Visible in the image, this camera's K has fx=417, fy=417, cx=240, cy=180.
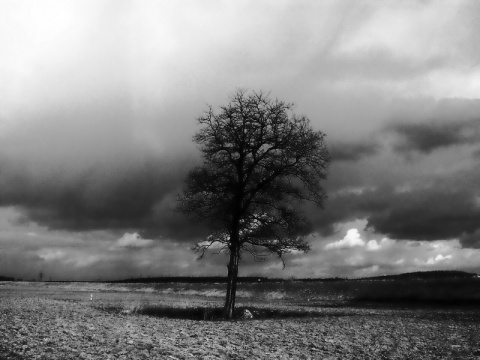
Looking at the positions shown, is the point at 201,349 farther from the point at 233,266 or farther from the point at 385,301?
the point at 385,301

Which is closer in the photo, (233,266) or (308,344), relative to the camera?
(308,344)

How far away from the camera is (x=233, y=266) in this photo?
26703mm

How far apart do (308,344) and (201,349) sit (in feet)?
13.4

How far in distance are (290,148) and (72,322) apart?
16.3 meters

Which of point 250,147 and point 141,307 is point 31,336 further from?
point 141,307

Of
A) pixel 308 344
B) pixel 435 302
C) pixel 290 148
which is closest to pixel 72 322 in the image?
pixel 308 344

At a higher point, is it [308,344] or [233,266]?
[233,266]

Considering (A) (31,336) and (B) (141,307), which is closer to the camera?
(A) (31,336)

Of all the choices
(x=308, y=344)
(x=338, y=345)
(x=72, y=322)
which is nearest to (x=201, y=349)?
(x=308, y=344)

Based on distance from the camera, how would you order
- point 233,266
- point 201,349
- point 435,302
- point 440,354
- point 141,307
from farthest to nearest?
point 435,302 < point 141,307 < point 233,266 < point 440,354 < point 201,349

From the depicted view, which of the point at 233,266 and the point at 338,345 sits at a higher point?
the point at 233,266

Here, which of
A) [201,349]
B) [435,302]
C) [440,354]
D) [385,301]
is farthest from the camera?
[385,301]

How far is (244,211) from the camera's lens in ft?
89.1

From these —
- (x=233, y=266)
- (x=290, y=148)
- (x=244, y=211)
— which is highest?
(x=290, y=148)
